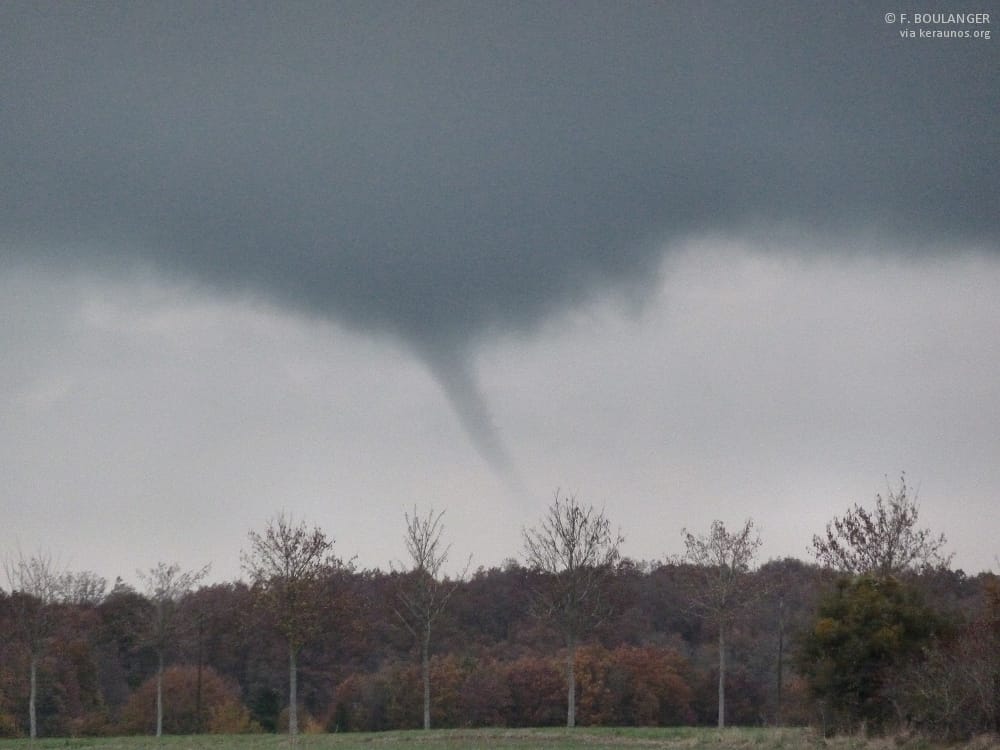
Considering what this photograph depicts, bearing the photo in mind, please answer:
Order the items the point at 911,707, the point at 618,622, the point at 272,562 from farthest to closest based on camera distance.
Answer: the point at 618,622 < the point at 272,562 < the point at 911,707

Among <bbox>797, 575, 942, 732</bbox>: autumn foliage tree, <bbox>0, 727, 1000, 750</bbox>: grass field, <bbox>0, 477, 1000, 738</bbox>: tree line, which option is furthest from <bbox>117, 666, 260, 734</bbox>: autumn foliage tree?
<bbox>797, 575, 942, 732</bbox>: autumn foliage tree

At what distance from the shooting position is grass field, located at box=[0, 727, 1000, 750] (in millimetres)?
29562

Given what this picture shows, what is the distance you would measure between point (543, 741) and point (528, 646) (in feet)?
150

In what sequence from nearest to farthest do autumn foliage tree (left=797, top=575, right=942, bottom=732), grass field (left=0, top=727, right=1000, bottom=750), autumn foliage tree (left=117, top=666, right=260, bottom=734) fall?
grass field (left=0, top=727, right=1000, bottom=750) → autumn foliage tree (left=797, top=575, right=942, bottom=732) → autumn foliage tree (left=117, top=666, right=260, bottom=734)

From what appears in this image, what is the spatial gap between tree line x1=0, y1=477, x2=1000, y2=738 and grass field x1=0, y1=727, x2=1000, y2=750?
4.55ft

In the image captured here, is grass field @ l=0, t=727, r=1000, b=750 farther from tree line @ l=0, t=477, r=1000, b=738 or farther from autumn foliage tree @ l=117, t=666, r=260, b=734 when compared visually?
autumn foliage tree @ l=117, t=666, r=260, b=734

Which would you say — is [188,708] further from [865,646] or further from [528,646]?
[865,646]

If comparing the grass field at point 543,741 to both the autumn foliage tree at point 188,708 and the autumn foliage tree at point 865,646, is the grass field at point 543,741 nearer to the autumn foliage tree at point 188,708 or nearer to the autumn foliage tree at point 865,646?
the autumn foliage tree at point 865,646

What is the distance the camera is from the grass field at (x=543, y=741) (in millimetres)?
29562

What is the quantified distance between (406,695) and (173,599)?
1550 cm

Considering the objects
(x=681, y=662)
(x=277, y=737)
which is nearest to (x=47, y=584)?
(x=277, y=737)

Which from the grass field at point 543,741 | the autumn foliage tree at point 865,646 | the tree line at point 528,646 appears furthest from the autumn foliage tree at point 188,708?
the autumn foliage tree at point 865,646

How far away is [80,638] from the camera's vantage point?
7206cm

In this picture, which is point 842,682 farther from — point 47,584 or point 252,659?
point 252,659
